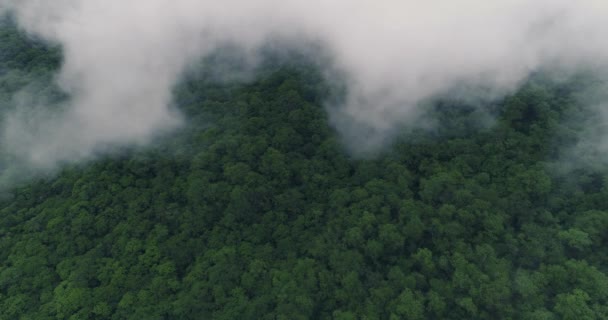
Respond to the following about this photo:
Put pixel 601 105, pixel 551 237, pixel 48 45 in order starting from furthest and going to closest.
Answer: pixel 48 45
pixel 601 105
pixel 551 237

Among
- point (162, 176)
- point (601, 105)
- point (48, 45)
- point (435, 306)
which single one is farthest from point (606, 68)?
point (48, 45)

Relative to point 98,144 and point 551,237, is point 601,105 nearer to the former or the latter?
point 551,237

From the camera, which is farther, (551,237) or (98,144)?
Answer: (98,144)

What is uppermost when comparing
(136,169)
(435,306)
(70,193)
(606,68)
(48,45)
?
(48,45)

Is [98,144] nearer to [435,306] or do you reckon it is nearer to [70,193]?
[70,193]

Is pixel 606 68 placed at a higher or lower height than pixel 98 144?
higher

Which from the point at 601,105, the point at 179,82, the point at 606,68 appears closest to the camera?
the point at 601,105
